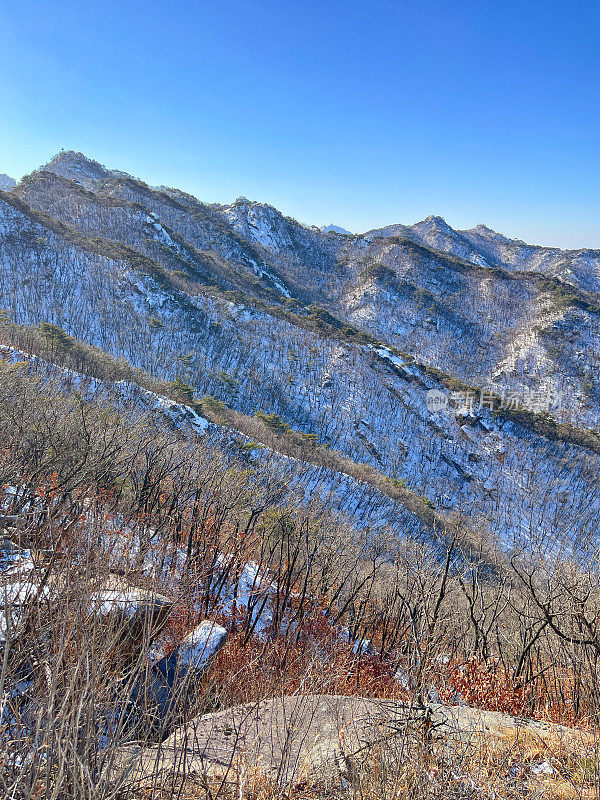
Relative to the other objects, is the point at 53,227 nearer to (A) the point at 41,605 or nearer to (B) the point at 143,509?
(B) the point at 143,509

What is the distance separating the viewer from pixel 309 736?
12.0ft

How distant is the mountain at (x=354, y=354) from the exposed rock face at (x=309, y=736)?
1496 cm

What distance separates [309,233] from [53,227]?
1711 inches

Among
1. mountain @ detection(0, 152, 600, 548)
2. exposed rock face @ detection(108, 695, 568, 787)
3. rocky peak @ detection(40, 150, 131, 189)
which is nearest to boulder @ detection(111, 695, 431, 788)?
exposed rock face @ detection(108, 695, 568, 787)

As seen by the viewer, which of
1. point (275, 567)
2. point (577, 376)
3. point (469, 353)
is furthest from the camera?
point (469, 353)

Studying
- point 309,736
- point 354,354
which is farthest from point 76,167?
point 309,736

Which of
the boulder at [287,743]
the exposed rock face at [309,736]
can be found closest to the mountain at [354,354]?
the exposed rock face at [309,736]

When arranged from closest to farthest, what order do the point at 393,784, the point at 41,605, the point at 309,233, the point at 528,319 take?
1. the point at 393,784
2. the point at 41,605
3. the point at 528,319
4. the point at 309,233

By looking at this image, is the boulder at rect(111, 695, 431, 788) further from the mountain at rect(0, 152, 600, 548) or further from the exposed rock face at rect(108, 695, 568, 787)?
the mountain at rect(0, 152, 600, 548)

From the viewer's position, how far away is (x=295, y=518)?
13.4 m

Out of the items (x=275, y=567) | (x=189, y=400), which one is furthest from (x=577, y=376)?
(x=275, y=567)

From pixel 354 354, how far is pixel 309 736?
106 ft

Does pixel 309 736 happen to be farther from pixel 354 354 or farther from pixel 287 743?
pixel 354 354

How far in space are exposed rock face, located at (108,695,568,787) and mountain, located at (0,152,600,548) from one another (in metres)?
15.0
